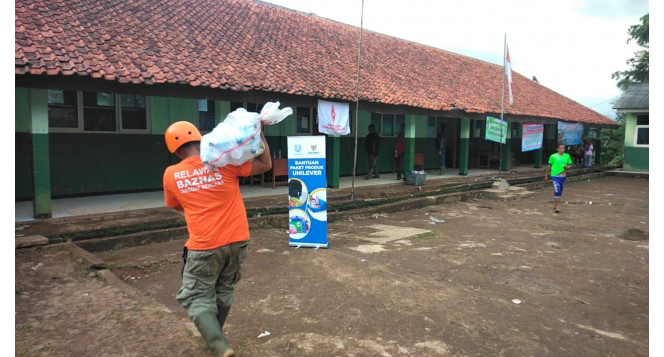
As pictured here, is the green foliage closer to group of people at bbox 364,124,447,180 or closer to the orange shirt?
group of people at bbox 364,124,447,180

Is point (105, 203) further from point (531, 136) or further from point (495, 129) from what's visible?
point (531, 136)

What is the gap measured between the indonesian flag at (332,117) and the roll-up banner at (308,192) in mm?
3729

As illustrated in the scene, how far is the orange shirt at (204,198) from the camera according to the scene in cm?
286

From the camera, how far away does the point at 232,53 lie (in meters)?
10.4

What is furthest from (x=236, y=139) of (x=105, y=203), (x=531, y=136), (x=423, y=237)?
(x=531, y=136)

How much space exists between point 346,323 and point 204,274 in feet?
5.22

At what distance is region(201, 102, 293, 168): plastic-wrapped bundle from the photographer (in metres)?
2.73

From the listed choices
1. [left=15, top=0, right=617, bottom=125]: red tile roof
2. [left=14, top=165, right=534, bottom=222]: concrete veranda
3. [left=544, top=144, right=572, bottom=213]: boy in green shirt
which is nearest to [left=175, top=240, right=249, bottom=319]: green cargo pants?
[left=15, top=0, right=617, bottom=125]: red tile roof

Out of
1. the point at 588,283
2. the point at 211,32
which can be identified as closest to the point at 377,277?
the point at 588,283

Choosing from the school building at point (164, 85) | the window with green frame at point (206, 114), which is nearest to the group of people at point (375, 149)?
the school building at point (164, 85)

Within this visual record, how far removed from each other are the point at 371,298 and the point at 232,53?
308 inches

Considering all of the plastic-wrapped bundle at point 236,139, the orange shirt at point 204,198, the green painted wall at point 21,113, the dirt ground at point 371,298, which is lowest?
the dirt ground at point 371,298

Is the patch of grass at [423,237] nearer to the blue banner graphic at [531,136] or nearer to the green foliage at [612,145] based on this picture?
the blue banner graphic at [531,136]

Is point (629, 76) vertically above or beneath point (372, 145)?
above
